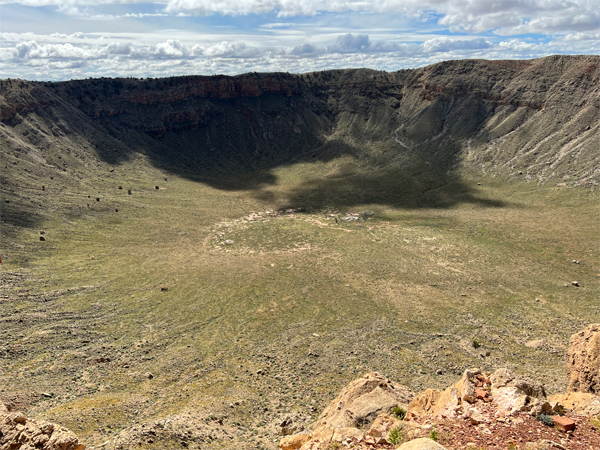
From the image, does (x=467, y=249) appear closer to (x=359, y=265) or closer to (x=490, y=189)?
(x=359, y=265)

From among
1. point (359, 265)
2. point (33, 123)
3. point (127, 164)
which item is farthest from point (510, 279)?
point (33, 123)

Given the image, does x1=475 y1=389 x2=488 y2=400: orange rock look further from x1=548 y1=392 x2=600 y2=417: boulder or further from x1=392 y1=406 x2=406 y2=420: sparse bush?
x1=392 y1=406 x2=406 y2=420: sparse bush

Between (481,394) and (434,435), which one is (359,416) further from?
(481,394)

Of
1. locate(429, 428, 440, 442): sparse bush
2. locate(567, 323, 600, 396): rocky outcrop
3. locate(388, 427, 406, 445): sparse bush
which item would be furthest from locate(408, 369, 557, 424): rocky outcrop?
locate(567, 323, 600, 396): rocky outcrop

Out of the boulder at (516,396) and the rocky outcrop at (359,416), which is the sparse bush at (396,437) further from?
the boulder at (516,396)

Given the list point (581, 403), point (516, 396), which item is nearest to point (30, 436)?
point (516, 396)

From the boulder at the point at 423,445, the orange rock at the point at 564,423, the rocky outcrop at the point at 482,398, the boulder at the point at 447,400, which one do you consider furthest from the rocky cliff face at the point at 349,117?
the boulder at the point at 423,445
